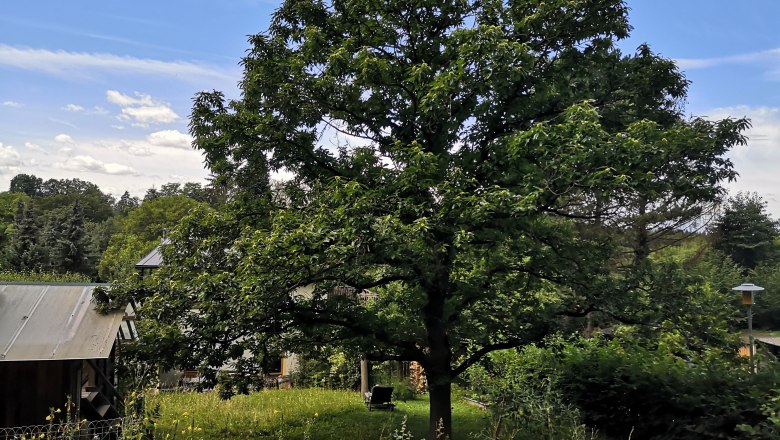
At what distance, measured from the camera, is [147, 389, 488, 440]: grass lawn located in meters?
8.58

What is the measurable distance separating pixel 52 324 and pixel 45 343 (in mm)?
378

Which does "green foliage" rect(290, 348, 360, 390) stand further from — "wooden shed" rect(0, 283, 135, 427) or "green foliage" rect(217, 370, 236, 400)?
"wooden shed" rect(0, 283, 135, 427)

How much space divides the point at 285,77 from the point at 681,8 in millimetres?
6915

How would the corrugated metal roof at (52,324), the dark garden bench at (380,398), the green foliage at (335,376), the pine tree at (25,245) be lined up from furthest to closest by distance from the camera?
the pine tree at (25,245), the green foliage at (335,376), the dark garden bench at (380,398), the corrugated metal roof at (52,324)

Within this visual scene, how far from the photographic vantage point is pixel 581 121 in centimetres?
588

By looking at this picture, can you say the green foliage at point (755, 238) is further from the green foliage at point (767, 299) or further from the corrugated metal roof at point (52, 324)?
the corrugated metal roof at point (52, 324)

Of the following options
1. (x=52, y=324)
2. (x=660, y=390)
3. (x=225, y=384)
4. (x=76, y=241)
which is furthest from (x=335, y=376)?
(x=76, y=241)

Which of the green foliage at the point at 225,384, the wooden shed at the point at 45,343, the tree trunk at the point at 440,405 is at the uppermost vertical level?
the wooden shed at the point at 45,343

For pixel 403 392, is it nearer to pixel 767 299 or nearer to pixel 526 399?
pixel 526 399

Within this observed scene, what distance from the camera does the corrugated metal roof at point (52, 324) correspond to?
5.54 m

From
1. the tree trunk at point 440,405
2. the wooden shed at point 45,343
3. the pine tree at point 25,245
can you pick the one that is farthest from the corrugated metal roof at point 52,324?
the pine tree at point 25,245

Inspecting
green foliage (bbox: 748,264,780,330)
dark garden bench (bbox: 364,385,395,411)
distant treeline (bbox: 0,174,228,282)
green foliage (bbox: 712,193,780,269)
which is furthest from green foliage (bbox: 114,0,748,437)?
green foliage (bbox: 712,193,780,269)

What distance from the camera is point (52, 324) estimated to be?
599 cm

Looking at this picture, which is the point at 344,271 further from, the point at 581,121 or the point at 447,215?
the point at 581,121
